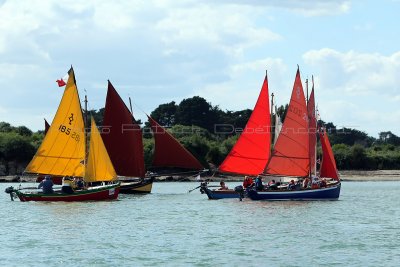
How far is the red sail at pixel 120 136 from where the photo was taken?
77.2m

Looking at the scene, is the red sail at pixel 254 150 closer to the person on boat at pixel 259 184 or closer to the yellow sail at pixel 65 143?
the person on boat at pixel 259 184

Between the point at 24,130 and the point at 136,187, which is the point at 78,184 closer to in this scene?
the point at 136,187

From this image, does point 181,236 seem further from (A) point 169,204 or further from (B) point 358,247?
(A) point 169,204

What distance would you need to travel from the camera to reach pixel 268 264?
3672 centimetres

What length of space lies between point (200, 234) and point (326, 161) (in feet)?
73.6

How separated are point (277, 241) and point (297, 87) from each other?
23.2 metres

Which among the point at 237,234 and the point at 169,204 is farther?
the point at 169,204

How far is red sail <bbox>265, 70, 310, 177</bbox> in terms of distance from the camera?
217ft

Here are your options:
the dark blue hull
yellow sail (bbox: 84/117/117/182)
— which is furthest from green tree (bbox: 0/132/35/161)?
yellow sail (bbox: 84/117/117/182)

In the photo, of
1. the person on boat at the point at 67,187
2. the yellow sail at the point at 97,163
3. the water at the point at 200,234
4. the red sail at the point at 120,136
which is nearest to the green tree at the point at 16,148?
the red sail at the point at 120,136

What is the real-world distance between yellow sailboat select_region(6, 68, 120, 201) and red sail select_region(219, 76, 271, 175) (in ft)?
29.2

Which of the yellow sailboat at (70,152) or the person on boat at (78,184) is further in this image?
the person on boat at (78,184)

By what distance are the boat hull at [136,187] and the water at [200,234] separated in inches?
456

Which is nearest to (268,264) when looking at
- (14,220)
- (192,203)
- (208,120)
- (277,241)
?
(277,241)
